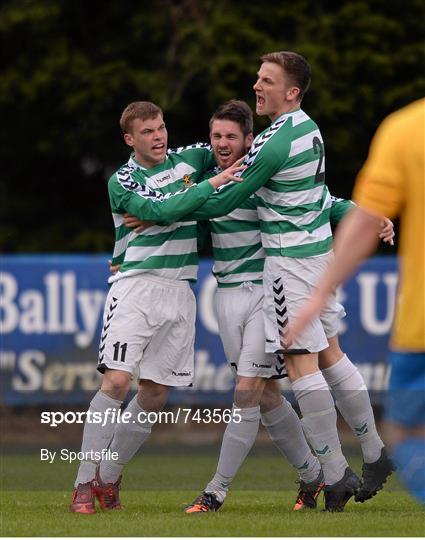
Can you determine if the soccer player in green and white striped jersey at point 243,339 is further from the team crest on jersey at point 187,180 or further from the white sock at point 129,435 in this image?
the white sock at point 129,435

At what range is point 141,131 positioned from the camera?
794cm

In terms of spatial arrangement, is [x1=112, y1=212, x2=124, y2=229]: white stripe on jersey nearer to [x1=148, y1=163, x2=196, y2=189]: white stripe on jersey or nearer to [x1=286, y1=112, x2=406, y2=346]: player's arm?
[x1=148, y1=163, x2=196, y2=189]: white stripe on jersey

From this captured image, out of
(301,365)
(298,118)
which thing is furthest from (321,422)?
(298,118)

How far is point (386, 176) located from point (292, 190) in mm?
2893

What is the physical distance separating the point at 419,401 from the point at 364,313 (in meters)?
9.83

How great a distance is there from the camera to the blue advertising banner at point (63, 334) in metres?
14.2

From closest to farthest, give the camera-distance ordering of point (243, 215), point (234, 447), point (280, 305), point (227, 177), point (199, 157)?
point (227, 177) → point (280, 305) → point (234, 447) → point (243, 215) → point (199, 157)

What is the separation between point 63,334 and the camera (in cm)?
1430

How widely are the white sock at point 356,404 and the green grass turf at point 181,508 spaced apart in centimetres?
36

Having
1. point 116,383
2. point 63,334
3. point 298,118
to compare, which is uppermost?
point 298,118

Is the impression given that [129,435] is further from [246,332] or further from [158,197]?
[158,197]

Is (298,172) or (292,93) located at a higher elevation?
(292,93)

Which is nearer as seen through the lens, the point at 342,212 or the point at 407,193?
the point at 407,193

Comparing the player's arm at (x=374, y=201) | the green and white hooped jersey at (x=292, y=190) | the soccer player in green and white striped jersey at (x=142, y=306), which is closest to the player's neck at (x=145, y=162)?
the soccer player in green and white striped jersey at (x=142, y=306)
